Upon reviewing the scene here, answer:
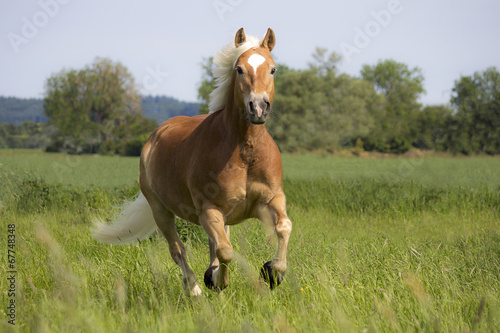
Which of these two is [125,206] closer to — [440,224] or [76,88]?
[440,224]

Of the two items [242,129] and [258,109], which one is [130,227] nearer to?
[242,129]

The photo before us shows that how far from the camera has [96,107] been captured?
6856 centimetres

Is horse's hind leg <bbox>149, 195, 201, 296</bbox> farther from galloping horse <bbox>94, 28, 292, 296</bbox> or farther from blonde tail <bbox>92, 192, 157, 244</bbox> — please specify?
blonde tail <bbox>92, 192, 157, 244</bbox>

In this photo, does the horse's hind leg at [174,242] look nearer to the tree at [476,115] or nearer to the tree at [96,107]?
the tree at [476,115]

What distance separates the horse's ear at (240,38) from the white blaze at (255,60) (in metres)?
0.41

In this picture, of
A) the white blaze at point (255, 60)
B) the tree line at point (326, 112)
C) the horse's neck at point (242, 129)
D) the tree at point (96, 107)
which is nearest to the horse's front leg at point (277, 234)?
the horse's neck at point (242, 129)

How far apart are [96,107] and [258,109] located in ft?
226

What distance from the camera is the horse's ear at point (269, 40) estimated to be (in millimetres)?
4527

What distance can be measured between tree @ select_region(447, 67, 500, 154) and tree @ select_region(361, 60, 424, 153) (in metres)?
5.90

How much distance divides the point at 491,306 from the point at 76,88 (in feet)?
242

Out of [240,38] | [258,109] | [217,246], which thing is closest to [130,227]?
[217,246]

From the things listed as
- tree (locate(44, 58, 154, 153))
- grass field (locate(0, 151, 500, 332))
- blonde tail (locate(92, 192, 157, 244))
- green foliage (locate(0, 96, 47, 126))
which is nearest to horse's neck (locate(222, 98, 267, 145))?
grass field (locate(0, 151, 500, 332))

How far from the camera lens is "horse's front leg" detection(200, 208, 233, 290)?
13.5ft

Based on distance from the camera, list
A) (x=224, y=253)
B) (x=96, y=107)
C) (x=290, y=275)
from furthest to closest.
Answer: (x=96, y=107) < (x=224, y=253) < (x=290, y=275)
